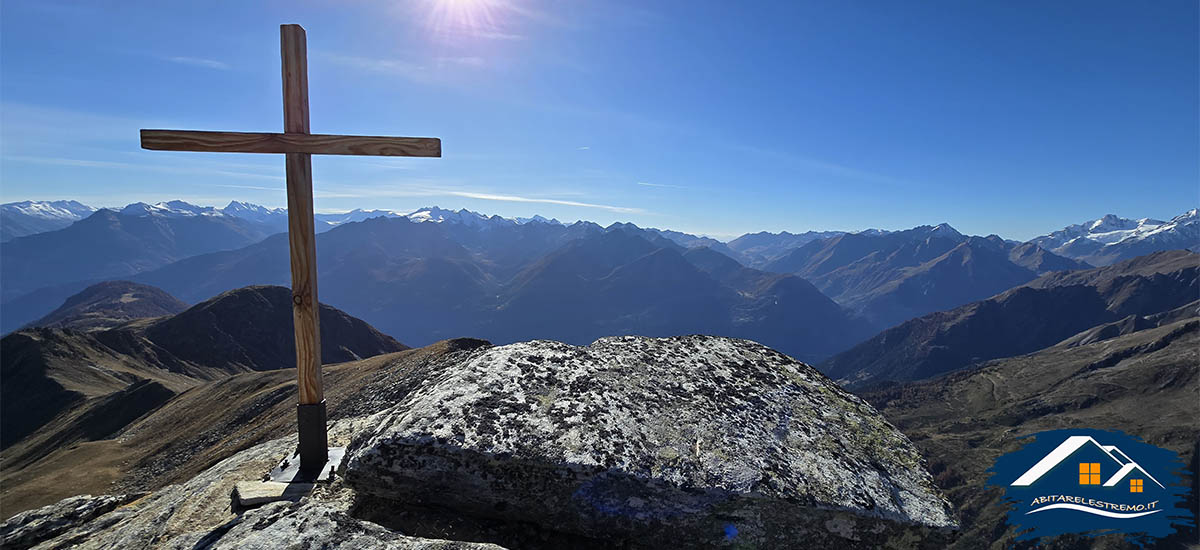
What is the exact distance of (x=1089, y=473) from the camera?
122 metres

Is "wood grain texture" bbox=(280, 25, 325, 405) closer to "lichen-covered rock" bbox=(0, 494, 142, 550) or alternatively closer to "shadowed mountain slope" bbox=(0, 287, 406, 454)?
"lichen-covered rock" bbox=(0, 494, 142, 550)

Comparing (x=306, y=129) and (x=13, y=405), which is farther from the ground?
(x=306, y=129)

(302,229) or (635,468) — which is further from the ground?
(302,229)

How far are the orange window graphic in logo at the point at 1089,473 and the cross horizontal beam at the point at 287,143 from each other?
17264 cm

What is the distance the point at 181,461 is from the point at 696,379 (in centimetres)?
4586

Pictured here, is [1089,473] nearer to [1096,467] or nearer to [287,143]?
[1096,467]

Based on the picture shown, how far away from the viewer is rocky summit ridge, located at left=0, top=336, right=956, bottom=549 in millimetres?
5199

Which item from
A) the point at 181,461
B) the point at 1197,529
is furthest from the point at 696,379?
the point at 1197,529

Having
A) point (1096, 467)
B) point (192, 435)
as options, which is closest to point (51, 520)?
point (192, 435)

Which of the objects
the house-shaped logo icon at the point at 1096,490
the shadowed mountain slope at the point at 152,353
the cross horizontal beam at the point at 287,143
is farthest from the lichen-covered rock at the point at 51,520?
the house-shaped logo icon at the point at 1096,490

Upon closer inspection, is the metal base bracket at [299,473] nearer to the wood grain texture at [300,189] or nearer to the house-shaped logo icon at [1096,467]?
the wood grain texture at [300,189]

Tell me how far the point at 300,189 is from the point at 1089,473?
174953mm

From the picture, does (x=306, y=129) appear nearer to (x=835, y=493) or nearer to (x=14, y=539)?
(x=835, y=493)

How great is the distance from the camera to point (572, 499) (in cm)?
531
